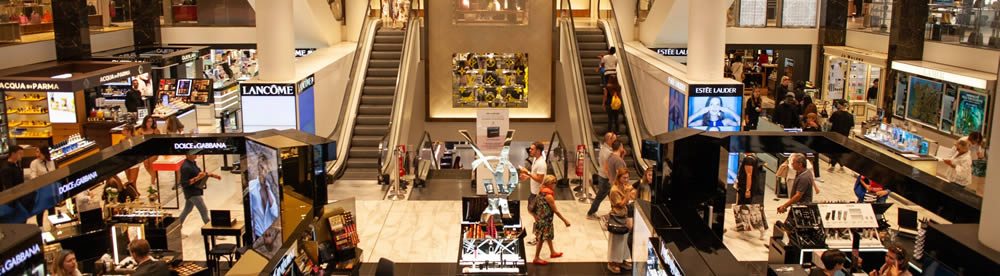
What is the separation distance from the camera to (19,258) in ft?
15.1

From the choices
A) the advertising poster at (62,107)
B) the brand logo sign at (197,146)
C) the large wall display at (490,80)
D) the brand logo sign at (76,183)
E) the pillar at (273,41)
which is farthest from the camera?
the large wall display at (490,80)

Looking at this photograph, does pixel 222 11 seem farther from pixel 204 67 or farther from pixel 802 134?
pixel 802 134

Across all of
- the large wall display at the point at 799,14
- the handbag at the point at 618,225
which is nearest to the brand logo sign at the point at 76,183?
the handbag at the point at 618,225

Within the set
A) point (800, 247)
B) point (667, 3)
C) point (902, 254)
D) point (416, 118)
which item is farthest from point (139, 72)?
point (902, 254)

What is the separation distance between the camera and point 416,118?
19.3 m

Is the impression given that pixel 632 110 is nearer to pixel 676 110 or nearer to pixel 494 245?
pixel 676 110

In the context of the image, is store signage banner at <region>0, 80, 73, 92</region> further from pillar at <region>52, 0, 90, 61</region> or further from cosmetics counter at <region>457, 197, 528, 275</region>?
cosmetics counter at <region>457, 197, 528, 275</region>

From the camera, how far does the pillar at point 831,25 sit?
2008cm

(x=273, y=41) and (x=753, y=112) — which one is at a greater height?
(x=273, y=41)

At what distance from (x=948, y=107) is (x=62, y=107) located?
1622 cm

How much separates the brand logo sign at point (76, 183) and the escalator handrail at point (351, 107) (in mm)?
6458

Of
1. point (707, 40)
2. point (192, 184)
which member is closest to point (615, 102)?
point (707, 40)

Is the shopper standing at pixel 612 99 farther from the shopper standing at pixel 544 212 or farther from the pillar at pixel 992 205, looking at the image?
the pillar at pixel 992 205

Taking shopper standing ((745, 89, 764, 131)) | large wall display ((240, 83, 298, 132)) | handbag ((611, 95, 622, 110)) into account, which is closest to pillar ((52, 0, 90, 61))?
large wall display ((240, 83, 298, 132))
